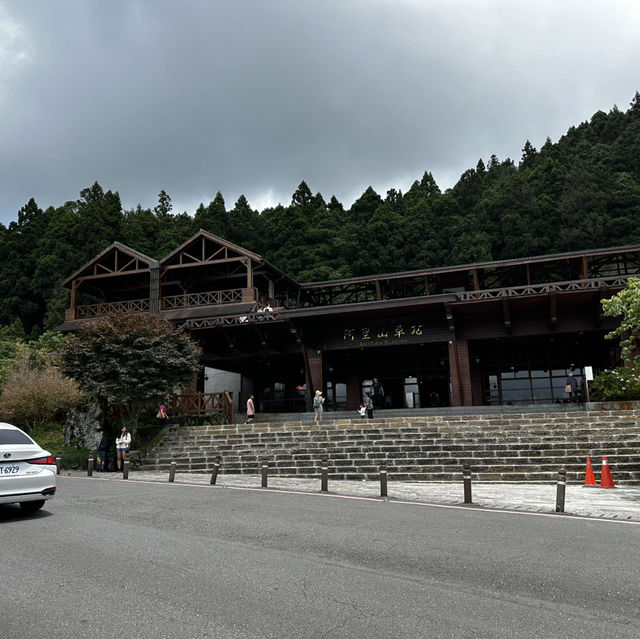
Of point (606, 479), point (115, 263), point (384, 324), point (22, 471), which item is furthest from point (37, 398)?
point (606, 479)

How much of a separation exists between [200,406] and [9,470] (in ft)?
53.4

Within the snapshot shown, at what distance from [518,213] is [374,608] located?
51.7 meters

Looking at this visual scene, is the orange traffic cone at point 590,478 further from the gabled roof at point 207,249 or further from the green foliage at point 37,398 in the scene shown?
the green foliage at point 37,398

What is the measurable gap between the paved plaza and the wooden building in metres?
11.1

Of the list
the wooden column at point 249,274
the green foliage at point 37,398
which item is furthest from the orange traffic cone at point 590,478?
the green foliage at point 37,398

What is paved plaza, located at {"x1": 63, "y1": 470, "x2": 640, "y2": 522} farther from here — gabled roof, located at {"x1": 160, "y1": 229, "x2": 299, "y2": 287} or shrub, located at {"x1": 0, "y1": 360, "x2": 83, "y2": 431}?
gabled roof, located at {"x1": 160, "y1": 229, "x2": 299, "y2": 287}

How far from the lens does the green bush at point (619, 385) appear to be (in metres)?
19.6

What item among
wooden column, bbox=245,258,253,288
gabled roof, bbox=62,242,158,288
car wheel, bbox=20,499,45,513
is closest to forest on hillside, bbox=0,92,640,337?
gabled roof, bbox=62,242,158,288

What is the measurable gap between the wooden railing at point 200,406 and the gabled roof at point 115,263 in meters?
10.1

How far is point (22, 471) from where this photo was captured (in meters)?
8.30

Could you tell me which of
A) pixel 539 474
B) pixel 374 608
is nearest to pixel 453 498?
pixel 539 474

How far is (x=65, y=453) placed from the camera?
2141 cm

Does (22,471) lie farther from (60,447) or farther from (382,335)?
(382,335)

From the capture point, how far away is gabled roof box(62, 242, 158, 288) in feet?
103
